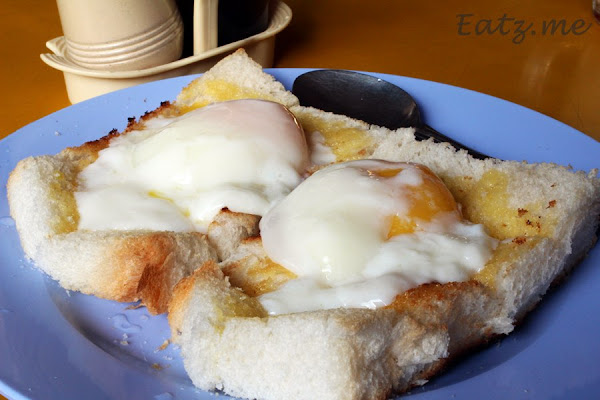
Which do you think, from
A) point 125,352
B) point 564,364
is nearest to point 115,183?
point 125,352

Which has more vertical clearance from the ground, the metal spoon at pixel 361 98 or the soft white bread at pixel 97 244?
the metal spoon at pixel 361 98

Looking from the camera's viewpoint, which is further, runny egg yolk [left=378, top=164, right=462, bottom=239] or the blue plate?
runny egg yolk [left=378, top=164, right=462, bottom=239]

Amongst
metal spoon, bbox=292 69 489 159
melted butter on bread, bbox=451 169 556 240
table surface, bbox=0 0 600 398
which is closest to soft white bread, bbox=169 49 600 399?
melted butter on bread, bbox=451 169 556 240

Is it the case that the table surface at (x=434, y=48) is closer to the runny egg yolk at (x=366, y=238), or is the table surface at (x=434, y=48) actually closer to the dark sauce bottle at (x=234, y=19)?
the dark sauce bottle at (x=234, y=19)

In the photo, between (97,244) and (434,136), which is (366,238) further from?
(434,136)

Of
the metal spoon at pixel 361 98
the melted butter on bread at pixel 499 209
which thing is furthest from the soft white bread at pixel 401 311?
the metal spoon at pixel 361 98

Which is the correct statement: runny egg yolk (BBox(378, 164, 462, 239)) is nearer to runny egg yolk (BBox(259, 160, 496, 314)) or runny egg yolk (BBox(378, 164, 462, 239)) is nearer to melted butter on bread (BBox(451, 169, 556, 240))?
runny egg yolk (BBox(259, 160, 496, 314))
